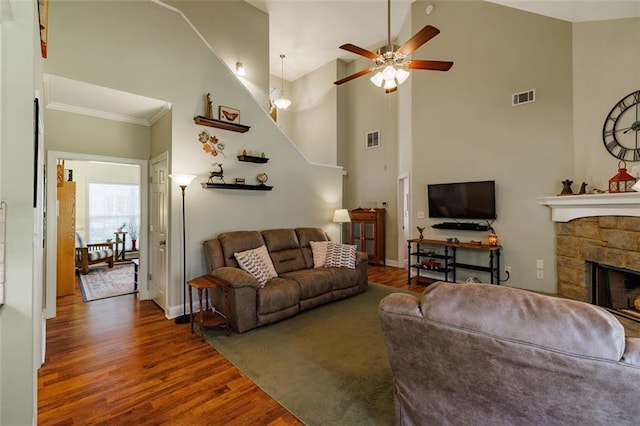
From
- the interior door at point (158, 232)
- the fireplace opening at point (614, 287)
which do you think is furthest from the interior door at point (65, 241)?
the fireplace opening at point (614, 287)

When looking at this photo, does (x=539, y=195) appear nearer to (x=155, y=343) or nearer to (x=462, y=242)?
(x=462, y=242)

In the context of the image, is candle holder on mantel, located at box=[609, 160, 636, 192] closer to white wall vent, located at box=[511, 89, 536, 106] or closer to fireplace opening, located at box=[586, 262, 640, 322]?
fireplace opening, located at box=[586, 262, 640, 322]

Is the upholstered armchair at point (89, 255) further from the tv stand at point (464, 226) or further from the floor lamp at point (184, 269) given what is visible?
the tv stand at point (464, 226)

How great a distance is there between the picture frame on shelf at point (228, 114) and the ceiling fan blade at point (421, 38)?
228cm

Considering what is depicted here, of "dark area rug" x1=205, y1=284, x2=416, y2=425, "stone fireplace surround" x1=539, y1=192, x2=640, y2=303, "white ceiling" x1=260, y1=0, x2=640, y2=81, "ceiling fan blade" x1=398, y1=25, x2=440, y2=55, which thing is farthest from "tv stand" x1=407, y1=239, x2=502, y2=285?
"white ceiling" x1=260, y1=0, x2=640, y2=81

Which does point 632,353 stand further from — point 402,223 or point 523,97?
point 402,223

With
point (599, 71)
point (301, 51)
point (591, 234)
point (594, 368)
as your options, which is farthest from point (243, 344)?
point (301, 51)

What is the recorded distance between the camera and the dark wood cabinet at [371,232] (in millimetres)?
6488

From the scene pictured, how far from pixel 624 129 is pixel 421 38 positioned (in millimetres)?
2760

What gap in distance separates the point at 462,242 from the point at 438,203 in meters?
0.76

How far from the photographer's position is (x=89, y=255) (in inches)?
234

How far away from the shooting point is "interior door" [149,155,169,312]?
3.71 metres

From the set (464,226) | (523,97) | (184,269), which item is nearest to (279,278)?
(184,269)

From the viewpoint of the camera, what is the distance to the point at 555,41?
155 inches
